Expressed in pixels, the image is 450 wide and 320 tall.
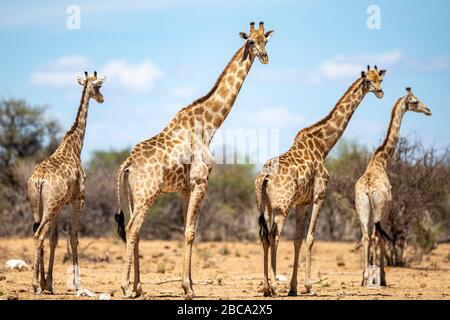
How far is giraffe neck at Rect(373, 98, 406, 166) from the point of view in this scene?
15.8 m

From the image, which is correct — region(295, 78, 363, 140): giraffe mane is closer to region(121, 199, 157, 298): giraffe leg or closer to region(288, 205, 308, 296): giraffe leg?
region(288, 205, 308, 296): giraffe leg

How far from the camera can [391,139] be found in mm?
15906

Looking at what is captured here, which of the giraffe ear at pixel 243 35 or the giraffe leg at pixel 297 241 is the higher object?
the giraffe ear at pixel 243 35

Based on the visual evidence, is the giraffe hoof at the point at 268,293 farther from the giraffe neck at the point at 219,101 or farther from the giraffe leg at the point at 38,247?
the giraffe leg at the point at 38,247

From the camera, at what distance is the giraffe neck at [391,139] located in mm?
15805

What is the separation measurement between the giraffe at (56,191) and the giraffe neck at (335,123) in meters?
3.80

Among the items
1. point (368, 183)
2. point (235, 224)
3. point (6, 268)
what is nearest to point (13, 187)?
point (235, 224)

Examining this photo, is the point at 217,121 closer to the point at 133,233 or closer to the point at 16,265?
the point at 133,233

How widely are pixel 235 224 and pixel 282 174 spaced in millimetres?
20197

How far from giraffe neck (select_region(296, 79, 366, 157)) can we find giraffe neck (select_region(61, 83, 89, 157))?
12.2ft

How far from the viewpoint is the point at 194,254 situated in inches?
950

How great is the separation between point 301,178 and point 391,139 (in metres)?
3.96

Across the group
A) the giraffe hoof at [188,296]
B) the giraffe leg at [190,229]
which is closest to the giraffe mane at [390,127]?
the giraffe leg at [190,229]

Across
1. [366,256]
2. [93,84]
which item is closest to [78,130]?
[93,84]
